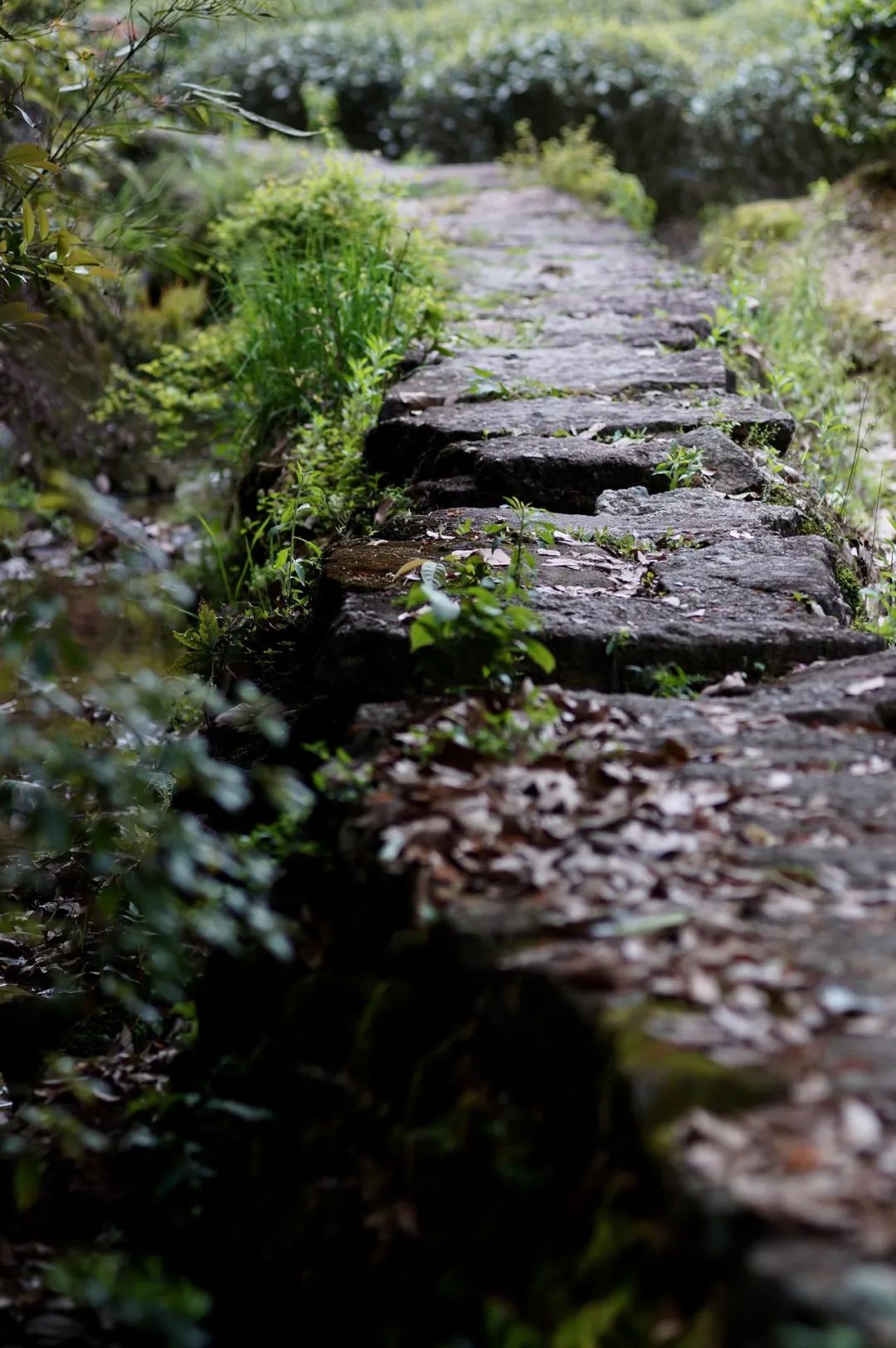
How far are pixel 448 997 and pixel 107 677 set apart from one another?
585mm

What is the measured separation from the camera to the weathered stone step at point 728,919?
3.59 ft

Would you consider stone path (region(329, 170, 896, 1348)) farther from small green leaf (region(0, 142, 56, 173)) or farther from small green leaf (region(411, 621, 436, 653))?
small green leaf (region(0, 142, 56, 173))

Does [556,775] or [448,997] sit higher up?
[556,775]

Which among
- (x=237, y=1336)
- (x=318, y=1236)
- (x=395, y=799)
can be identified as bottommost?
(x=237, y=1336)

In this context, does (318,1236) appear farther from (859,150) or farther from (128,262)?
(859,150)

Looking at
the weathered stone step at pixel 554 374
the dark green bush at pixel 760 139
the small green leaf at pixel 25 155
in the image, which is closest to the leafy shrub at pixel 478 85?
the dark green bush at pixel 760 139

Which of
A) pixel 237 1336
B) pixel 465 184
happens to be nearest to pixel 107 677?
pixel 237 1336

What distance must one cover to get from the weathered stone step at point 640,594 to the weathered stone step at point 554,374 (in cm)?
82

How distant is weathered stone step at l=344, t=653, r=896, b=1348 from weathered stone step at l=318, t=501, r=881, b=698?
0.15 m

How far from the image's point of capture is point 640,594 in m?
2.40

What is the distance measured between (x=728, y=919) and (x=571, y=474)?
1718mm

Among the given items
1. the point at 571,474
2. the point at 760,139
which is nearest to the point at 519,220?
the point at 760,139

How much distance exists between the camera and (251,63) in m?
10.2

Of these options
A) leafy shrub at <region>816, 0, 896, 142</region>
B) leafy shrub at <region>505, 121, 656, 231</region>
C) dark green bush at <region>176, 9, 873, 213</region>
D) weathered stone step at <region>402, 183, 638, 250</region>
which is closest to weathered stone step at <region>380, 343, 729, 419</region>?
weathered stone step at <region>402, 183, 638, 250</region>
